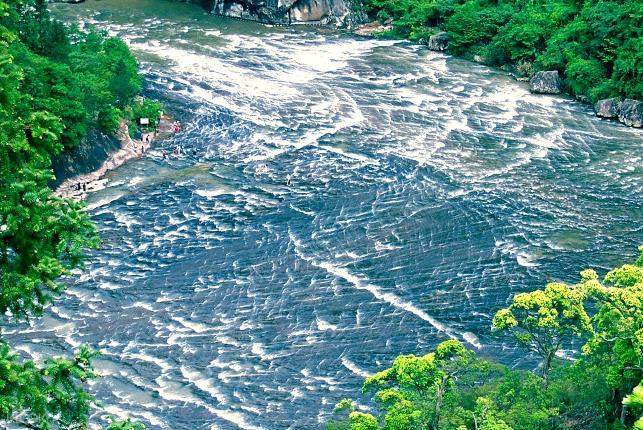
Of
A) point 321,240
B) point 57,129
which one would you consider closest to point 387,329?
point 321,240

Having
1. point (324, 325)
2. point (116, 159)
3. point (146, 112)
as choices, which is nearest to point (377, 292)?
point (324, 325)

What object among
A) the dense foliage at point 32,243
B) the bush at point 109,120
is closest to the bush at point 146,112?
the bush at point 109,120

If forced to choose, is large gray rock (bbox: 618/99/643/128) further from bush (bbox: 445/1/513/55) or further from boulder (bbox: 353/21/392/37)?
boulder (bbox: 353/21/392/37)

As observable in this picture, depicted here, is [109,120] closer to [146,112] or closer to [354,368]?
[146,112]

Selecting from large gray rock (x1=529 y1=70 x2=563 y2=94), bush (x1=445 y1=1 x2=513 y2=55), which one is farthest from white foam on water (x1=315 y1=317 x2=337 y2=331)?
bush (x1=445 y1=1 x2=513 y2=55)

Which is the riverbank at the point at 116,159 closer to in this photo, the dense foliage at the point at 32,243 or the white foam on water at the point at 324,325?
the white foam on water at the point at 324,325
